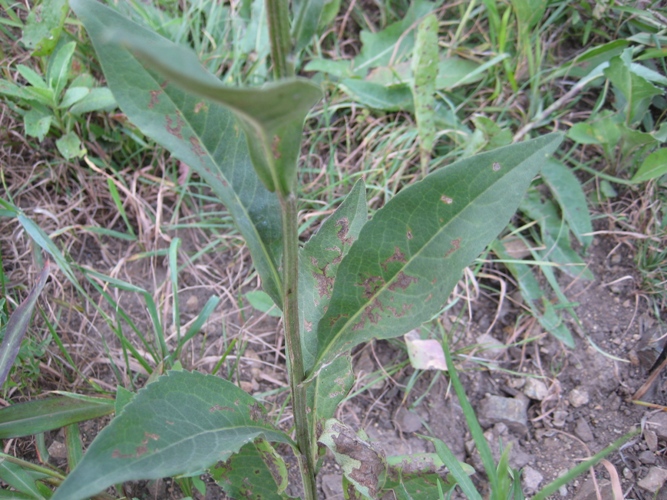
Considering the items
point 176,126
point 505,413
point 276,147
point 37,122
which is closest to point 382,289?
point 276,147

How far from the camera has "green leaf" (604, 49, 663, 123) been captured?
228 cm

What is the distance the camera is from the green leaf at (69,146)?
92.9 inches

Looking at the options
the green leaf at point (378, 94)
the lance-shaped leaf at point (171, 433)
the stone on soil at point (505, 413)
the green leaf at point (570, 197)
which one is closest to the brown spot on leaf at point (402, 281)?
the lance-shaped leaf at point (171, 433)

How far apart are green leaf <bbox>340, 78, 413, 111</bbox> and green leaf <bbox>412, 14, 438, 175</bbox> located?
17 centimetres

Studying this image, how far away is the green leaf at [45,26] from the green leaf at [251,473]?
192 centimetres

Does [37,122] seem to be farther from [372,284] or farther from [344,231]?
[372,284]

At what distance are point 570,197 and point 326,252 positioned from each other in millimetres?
1335

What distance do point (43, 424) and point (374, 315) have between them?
3.79 ft

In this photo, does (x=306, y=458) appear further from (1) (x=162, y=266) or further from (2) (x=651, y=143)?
(2) (x=651, y=143)

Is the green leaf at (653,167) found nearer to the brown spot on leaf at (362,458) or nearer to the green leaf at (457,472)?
the green leaf at (457,472)

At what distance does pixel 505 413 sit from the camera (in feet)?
6.82

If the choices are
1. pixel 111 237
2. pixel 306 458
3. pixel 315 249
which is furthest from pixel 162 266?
pixel 306 458

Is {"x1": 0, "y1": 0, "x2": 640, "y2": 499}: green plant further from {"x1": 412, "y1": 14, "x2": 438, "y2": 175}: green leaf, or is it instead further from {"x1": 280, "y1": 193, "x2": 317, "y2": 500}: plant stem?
{"x1": 412, "y1": 14, "x2": 438, "y2": 175}: green leaf

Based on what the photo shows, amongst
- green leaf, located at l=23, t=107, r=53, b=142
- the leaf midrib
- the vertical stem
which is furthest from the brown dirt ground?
the vertical stem
